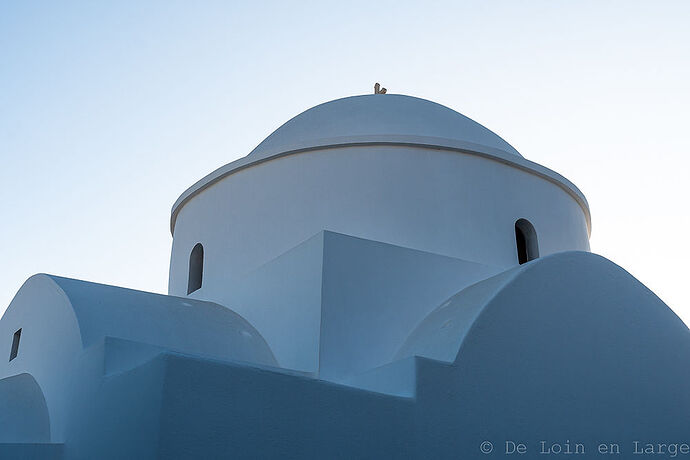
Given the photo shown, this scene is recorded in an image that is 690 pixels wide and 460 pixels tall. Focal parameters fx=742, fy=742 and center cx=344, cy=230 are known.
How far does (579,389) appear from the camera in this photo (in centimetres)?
645

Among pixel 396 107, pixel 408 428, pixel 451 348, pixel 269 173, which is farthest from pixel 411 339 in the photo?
pixel 396 107

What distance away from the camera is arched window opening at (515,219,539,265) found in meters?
8.76

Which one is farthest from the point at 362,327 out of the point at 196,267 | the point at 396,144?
the point at 196,267

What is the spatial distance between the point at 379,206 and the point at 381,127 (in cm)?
132

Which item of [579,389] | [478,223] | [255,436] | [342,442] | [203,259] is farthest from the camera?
[203,259]

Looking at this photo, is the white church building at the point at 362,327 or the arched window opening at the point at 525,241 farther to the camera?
the arched window opening at the point at 525,241

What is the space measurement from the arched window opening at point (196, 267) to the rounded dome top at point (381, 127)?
1.40m

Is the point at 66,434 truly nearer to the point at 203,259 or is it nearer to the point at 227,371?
the point at 227,371

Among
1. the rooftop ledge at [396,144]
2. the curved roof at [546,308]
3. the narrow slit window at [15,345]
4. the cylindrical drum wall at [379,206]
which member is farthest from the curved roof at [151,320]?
→ the rooftop ledge at [396,144]

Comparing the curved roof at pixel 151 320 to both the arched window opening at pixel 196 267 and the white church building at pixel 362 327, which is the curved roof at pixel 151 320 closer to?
the white church building at pixel 362 327

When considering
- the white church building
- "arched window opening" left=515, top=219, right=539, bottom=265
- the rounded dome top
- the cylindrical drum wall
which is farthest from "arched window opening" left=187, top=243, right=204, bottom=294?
"arched window opening" left=515, top=219, right=539, bottom=265

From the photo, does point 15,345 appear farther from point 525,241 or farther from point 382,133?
point 525,241

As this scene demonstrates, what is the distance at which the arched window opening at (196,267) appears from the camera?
9235 millimetres

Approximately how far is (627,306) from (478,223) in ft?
6.44
